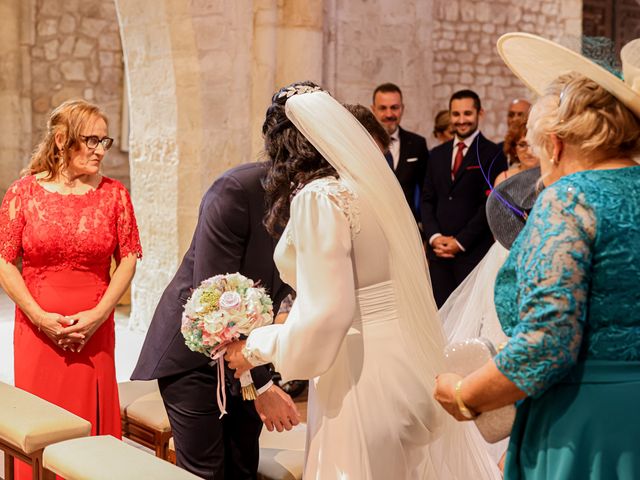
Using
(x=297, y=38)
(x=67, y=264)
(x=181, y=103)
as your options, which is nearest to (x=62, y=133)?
(x=67, y=264)

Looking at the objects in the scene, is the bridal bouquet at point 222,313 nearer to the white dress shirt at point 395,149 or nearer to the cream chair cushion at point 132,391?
the cream chair cushion at point 132,391

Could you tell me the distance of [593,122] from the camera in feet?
6.45

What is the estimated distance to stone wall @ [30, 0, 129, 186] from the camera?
1175 centimetres

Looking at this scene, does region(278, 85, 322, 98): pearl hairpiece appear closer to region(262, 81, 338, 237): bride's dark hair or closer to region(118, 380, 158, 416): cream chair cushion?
region(262, 81, 338, 237): bride's dark hair

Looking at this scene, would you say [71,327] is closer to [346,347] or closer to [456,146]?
[346,347]

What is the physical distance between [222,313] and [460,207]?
406 cm

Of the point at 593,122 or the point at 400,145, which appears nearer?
the point at 593,122

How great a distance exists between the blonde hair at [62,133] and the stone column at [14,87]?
8.21m

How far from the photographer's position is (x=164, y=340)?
297 centimetres

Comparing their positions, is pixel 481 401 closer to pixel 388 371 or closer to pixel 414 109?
pixel 388 371

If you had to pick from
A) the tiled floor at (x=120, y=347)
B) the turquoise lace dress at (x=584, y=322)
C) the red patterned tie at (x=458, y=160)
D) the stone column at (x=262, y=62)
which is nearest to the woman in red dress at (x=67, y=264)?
the tiled floor at (x=120, y=347)

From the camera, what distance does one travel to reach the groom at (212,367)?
2801 mm

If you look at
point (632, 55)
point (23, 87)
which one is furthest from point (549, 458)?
point (23, 87)

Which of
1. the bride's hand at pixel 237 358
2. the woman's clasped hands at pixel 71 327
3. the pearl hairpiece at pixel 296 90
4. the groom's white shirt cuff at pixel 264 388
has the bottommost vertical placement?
the woman's clasped hands at pixel 71 327
